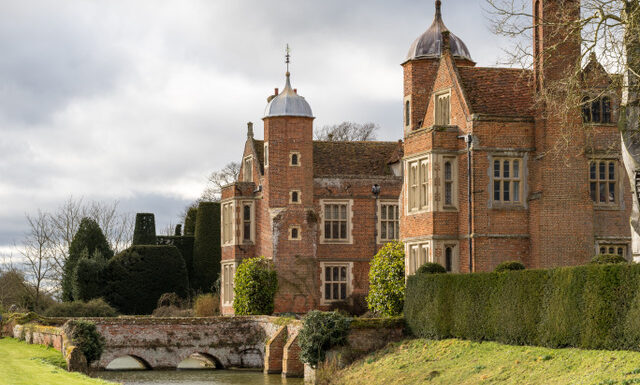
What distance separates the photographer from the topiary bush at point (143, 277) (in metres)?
48.9

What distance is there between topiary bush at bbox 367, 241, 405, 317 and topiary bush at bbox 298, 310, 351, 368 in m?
3.92

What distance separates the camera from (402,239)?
3178 centimetres

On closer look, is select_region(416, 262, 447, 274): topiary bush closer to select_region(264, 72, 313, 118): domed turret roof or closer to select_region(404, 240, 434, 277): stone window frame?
select_region(404, 240, 434, 277): stone window frame

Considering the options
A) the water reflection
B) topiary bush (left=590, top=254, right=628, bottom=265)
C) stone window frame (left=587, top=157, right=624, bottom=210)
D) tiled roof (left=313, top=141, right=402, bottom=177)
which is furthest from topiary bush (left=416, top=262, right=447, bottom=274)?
tiled roof (left=313, top=141, right=402, bottom=177)

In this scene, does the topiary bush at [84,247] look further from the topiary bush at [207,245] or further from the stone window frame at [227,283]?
Answer: the stone window frame at [227,283]

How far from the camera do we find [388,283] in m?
32.3

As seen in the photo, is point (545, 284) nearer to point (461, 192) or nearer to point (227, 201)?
point (461, 192)

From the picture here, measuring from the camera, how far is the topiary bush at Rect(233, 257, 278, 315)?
132 feet

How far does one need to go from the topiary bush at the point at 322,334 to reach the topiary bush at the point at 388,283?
392 centimetres

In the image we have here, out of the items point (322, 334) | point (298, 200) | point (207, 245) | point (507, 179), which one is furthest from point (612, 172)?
point (207, 245)

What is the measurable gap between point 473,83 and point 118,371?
17.8 metres

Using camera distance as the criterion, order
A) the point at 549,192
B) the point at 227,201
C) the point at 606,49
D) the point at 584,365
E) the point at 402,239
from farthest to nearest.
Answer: the point at 227,201 < the point at 402,239 < the point at 549,192 < the point at 606,49 < the point at 584,365

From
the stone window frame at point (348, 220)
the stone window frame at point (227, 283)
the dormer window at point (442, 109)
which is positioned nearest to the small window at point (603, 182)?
the dormer window at point (442, 109)

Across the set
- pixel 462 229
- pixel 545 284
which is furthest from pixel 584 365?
pixel 462 229
